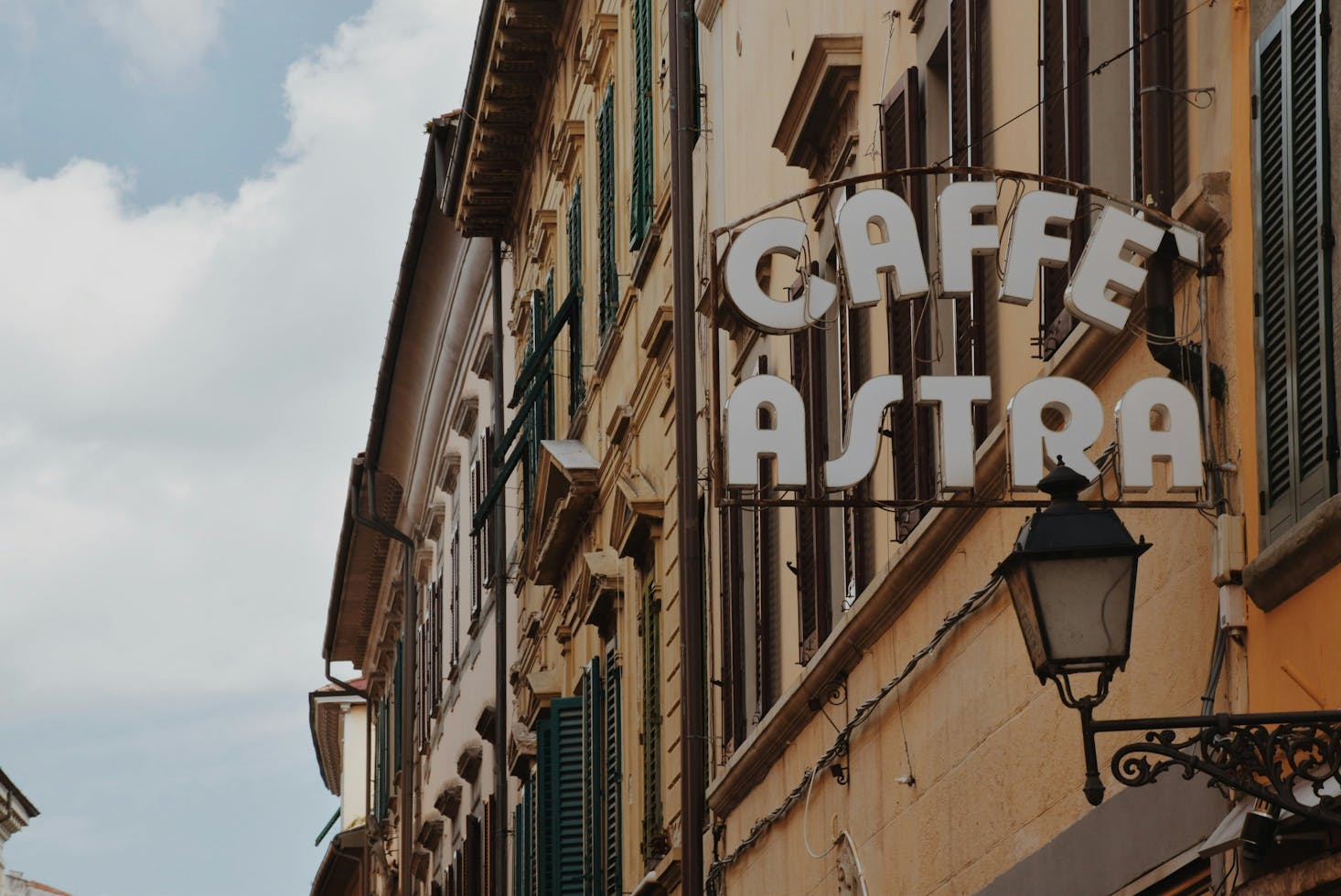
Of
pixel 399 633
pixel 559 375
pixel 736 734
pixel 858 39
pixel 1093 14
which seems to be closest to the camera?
pixel 1093 14

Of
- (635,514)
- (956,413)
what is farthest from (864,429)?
(635,514)

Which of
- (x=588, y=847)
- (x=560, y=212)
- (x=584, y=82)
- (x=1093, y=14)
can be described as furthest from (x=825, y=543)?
(x=560, y=212)

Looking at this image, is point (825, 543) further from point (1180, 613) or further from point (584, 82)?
point (584, 82)

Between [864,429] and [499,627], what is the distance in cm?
1768

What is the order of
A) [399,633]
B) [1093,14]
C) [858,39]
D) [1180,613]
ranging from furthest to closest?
[399,633], [858,39], [1093,14], [1180,613]

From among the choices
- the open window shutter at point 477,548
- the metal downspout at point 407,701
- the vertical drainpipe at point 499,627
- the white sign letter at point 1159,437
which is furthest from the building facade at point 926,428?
the metal downspout at point 407,701

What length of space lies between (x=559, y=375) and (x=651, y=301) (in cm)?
557

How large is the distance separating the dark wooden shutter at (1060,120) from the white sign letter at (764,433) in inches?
36.1

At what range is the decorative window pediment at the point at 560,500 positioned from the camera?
68.8ft

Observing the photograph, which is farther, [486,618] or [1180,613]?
[486,618]

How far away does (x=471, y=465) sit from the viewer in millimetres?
30891

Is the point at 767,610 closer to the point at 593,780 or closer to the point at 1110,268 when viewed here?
the point at 1110,268

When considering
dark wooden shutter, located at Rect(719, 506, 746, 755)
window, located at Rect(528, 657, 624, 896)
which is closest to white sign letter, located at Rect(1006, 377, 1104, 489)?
dark wooden shutter, located at Rect(719, 506, 746, 755)

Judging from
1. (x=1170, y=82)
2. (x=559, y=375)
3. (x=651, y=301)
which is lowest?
(x=1170, y=82)
